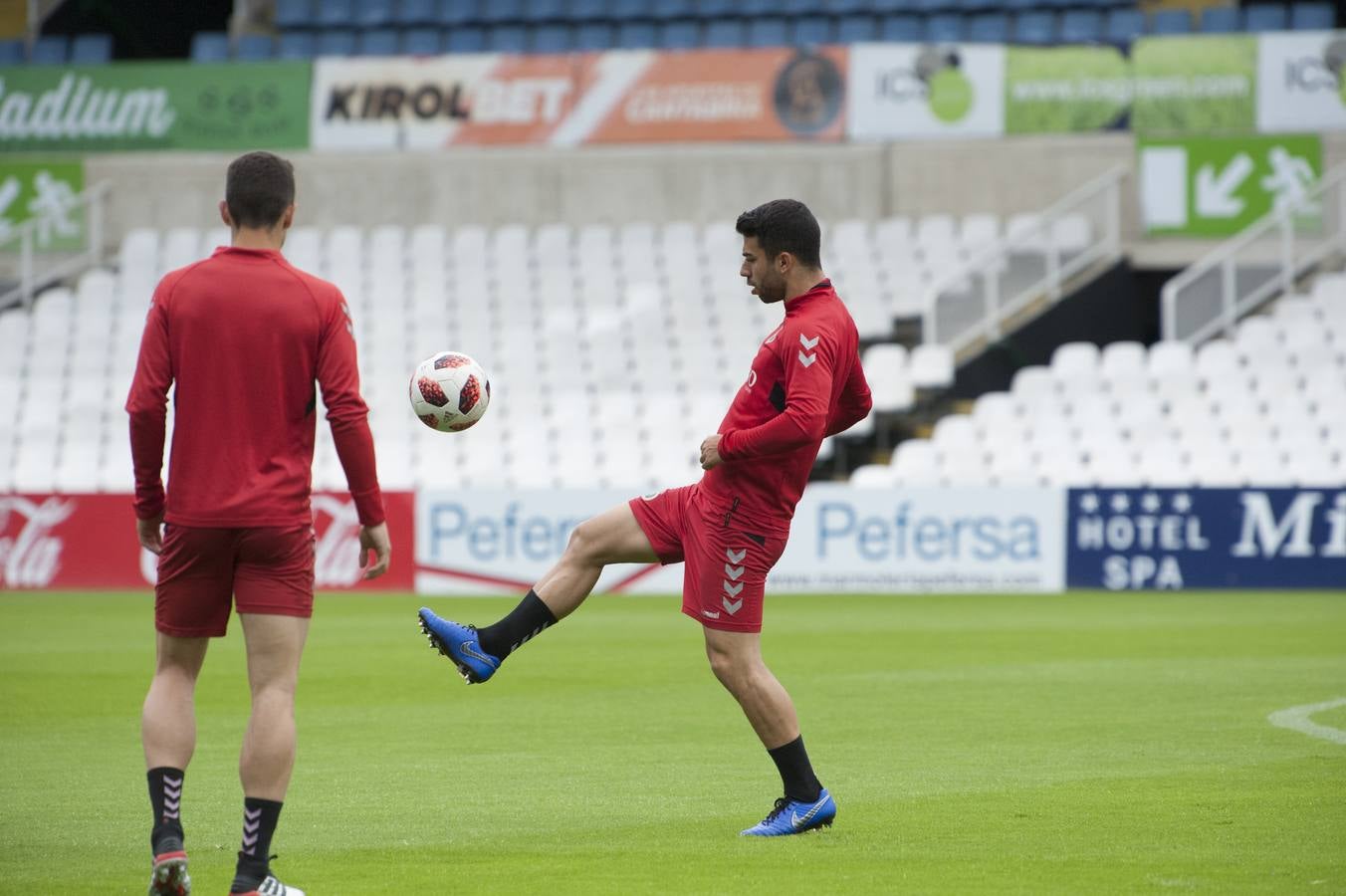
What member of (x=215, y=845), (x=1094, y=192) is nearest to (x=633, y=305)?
(x=1094, y=192)

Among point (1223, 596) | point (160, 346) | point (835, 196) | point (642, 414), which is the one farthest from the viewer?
point (835, 196)

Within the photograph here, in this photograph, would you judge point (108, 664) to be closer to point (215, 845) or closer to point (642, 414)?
point (215, 845)

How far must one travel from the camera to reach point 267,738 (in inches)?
209

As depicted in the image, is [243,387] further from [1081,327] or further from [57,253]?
[57,253]

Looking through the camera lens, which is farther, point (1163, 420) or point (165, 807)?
point (1163, 420)

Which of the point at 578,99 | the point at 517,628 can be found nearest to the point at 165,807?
the point at 517,628

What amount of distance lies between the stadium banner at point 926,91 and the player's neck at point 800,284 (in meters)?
20.6

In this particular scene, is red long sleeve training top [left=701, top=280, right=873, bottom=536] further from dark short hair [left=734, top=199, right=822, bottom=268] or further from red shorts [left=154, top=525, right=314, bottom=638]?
red shorts [left=154, top=525, right=314, bottom=638]

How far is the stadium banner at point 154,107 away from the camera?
2855 cm

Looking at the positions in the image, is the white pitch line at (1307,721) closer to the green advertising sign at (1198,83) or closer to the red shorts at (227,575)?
the red shorts at (227,575)

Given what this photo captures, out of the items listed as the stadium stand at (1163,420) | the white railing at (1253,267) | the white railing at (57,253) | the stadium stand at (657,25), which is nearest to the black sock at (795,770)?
the stadium stand at (1163,420)

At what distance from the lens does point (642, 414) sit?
2345 cm

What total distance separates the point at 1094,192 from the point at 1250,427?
217 inches

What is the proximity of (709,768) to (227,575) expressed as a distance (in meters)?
3.27
